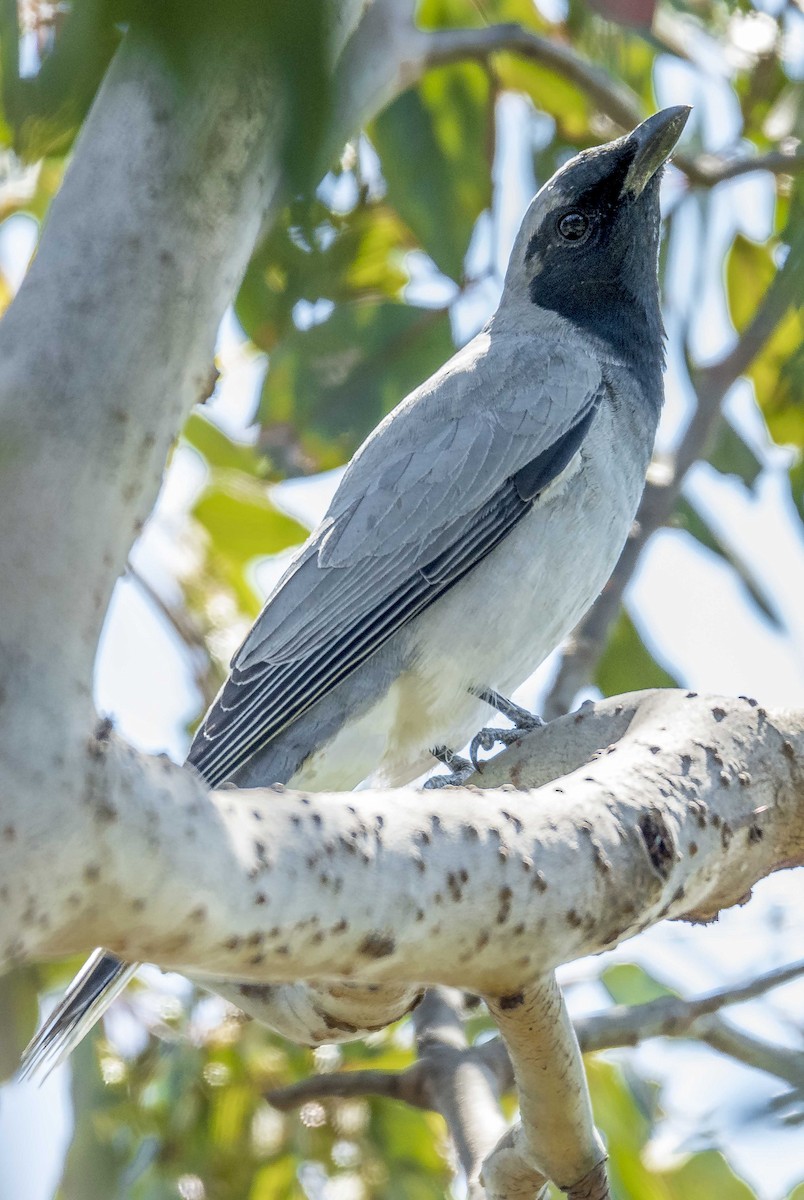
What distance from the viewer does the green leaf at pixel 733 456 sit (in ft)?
16.1

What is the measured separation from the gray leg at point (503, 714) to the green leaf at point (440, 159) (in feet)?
4.57

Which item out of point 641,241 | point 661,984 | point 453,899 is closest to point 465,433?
point 641,241

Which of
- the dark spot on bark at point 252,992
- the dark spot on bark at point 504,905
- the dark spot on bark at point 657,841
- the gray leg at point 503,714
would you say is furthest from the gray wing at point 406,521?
the dark spot on bark at point 504,905

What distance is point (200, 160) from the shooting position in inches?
43.3

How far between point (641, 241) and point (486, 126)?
2.14 feet

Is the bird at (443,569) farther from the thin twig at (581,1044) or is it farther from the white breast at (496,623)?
the thin twig at (581,1044)

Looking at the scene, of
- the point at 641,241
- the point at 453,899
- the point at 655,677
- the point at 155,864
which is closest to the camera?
the point at 155,864

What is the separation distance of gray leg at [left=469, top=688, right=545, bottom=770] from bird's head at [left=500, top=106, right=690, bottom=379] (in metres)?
1.18

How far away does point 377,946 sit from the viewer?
1.59 meters

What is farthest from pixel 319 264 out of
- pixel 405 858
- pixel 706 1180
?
pixel 706 1180

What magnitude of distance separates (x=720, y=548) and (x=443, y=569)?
5.54ft

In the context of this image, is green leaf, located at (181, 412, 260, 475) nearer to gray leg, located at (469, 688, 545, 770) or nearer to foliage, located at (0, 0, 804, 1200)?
A: foliage, located at (0, 0, 804, 1200)

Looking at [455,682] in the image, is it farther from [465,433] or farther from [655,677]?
[655,677]

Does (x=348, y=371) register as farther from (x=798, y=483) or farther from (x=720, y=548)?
(x=798, y=483)
